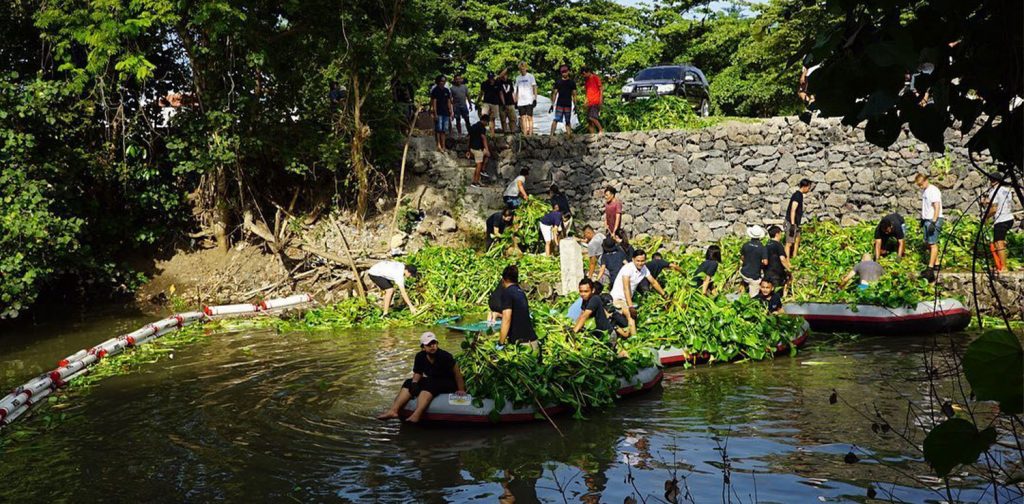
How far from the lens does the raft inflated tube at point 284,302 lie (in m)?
21.5

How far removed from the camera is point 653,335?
14859 millimetres

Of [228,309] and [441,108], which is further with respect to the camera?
[441,108]

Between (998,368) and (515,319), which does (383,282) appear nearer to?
(515,319)

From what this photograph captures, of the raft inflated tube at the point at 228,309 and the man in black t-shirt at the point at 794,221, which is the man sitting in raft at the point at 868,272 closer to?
the man in black t-shirt at the point at 794,221

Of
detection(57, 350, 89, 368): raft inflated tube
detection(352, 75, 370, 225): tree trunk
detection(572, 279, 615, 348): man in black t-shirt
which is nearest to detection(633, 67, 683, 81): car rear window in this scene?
detection(352, 75, 370, 225): tree trunk

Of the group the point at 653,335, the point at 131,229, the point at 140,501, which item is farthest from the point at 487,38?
the point at 140,501

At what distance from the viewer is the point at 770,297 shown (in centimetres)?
1619

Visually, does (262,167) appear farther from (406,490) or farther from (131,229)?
(406,490)

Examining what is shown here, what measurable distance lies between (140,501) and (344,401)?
4.09 m

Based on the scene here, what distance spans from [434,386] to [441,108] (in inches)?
578

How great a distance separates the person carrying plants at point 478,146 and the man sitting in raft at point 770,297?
35.3ft

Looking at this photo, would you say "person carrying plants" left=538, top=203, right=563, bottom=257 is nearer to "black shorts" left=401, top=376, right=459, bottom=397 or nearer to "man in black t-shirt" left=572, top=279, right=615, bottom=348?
"man in black t-shirt" left=572, top=279, right=615, bottom=348

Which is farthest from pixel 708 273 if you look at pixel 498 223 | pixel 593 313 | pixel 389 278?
pixel 498 223

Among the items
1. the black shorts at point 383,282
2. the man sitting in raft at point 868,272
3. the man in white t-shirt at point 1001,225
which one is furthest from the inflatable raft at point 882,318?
the black shorts at point 383,282
